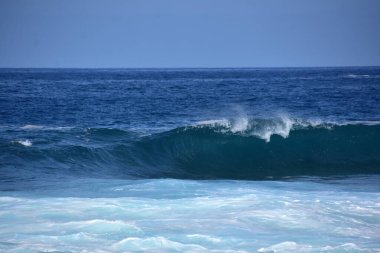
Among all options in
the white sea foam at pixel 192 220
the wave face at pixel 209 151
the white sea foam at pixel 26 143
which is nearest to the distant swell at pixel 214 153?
the wave face at pixel 209 151

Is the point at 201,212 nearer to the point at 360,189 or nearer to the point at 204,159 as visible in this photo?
the point at 360,189

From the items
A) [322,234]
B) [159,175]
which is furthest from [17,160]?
[322,234]

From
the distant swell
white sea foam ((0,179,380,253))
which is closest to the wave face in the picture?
the distant swell

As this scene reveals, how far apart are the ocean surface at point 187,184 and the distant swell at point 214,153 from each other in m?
0.05

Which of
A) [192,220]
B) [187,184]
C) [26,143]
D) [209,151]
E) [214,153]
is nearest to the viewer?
[192,220]

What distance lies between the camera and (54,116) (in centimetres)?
3869

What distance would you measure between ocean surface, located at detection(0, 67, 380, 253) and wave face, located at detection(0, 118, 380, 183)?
0.05m

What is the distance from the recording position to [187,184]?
1802 centimetres

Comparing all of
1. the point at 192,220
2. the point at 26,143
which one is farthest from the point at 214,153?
the point at 192,220

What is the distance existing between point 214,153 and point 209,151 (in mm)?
302

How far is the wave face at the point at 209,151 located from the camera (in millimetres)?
22422

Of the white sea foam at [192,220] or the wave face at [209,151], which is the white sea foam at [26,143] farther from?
the white sea foam at [192,220]

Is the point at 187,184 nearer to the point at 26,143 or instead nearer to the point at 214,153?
the point at 214,153

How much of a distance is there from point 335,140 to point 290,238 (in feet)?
54.4
